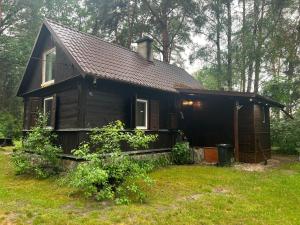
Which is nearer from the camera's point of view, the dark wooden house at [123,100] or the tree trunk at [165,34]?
the dark wooden house at [123,100]

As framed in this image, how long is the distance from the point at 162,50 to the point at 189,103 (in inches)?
418

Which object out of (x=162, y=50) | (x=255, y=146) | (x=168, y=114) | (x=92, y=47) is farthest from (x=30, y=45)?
(x=255, y=146)

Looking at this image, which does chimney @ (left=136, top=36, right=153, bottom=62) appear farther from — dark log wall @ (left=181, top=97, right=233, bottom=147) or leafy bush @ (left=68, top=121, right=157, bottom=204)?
leafy bush @ (left=68, top=121, right=157, bottom=204)

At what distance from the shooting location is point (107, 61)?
443 inches

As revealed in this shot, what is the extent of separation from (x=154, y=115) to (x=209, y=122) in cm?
344

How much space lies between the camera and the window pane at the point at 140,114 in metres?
11.6

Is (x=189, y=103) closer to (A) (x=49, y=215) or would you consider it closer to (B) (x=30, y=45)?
(A) (x=49, y=215)

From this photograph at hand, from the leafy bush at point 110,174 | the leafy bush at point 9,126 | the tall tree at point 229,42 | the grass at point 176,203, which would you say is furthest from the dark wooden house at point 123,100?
the leafy bush at point 9,126

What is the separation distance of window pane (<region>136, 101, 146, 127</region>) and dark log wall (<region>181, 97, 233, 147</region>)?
3.41 m

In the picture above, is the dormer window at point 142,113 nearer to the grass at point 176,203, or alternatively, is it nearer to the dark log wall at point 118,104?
the dark log wall at point 118,104

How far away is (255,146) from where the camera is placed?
12398 mm

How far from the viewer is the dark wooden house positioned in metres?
9.80

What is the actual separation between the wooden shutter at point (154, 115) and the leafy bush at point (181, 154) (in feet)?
4.44

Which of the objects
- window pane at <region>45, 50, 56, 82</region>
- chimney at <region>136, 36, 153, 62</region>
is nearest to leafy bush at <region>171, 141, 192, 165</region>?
chimney at <region>136, 36, 153, 62</region>
